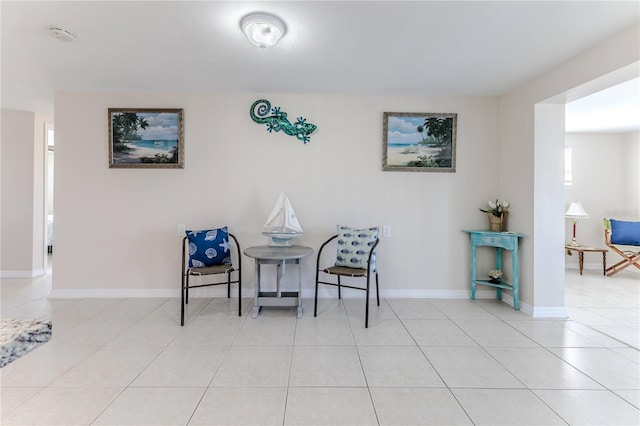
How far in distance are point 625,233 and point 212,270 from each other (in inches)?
236

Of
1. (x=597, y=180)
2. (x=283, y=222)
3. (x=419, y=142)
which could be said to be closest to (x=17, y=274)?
(x=283, y=222)

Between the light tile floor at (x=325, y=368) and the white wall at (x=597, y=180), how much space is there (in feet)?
8.34

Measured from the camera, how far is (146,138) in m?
3.53

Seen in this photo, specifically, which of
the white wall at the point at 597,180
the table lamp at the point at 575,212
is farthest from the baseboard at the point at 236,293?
the white wall at the point at 597,180

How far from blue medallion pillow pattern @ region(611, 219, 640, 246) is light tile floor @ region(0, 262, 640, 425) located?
6.68ft

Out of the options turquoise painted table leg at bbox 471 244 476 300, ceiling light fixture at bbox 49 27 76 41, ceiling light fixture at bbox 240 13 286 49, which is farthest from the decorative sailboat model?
ceiling light fixture at bbox 49 27 76 41

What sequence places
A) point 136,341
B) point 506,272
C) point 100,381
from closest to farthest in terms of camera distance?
point 100,381, point 136,341, point 506,272

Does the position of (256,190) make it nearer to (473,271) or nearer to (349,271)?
(349,271)

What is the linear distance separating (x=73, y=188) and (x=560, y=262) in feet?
17.5

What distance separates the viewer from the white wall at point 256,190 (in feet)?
11.6

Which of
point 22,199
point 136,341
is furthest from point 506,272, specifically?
point 22,199

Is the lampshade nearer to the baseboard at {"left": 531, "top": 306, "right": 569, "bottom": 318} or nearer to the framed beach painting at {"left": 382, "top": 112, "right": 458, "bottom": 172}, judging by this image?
the baseboard at {"left": 531, "top": 306, "right": 569, "bottom": 318}

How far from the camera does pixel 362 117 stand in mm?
3594

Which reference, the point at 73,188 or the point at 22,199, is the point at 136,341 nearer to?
the point at 73,188
